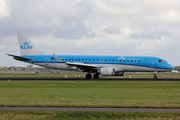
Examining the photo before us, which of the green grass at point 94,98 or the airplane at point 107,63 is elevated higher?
the airplane at point 107,63

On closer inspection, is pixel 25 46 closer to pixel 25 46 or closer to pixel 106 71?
pixel 25 46

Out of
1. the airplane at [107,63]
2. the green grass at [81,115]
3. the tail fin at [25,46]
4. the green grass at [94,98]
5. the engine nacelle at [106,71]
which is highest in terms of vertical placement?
the tail fin at [25,46]

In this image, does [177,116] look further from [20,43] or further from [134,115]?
[20,43]

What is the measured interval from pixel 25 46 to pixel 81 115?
4207 centimetres

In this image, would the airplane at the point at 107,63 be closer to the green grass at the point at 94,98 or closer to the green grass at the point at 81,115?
the green grass at the point at 94,98

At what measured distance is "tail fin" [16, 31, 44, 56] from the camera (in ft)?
169

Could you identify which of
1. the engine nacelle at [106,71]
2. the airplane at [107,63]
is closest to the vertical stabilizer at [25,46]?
the airplane at [107,63]

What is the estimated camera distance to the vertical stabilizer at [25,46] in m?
51.4

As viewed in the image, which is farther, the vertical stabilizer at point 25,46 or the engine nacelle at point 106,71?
the vertical stabilizer at point 25,46

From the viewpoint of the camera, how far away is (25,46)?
170 feet

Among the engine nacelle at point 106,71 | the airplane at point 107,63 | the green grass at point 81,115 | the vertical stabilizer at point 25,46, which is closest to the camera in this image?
the green grass at point 81,115

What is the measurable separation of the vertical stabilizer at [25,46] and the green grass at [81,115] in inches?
1559

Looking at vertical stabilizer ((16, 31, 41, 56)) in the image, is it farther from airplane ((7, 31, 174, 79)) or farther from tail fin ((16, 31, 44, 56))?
airplane ((7, 31, 174, 79))

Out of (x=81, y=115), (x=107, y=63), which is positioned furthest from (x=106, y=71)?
(x=81, y=115)
